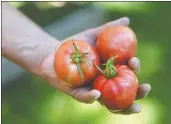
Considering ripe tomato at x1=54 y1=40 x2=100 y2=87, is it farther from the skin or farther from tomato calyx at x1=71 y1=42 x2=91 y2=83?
the skin

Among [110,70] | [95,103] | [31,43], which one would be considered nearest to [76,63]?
[110,70]

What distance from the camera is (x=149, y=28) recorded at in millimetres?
3758

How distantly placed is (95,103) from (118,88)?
1.26 meters

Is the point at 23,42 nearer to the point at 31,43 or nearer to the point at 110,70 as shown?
the point at 31,43

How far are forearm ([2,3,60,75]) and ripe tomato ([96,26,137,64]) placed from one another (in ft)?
1.11

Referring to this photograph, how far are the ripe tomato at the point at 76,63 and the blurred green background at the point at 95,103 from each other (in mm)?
1095

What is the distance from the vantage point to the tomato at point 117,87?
194 centimetres

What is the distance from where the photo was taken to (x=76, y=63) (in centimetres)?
197

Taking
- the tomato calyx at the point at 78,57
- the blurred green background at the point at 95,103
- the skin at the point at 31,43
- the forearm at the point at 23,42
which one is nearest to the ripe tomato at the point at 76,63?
the tomato calyx at the point at 78,57

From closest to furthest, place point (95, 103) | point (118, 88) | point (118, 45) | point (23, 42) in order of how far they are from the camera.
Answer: point (118, 88) → point (118, 45) → point (23, 42) → point (95, 103)

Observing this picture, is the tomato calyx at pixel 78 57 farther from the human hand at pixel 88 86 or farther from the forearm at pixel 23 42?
the forearm at pixel 23 42

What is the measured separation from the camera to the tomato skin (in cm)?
194

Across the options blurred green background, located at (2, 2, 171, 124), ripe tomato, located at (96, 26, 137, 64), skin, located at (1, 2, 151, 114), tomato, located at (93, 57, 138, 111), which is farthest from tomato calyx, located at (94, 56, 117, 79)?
blurred green background, located at (2, 2, 171, 124)

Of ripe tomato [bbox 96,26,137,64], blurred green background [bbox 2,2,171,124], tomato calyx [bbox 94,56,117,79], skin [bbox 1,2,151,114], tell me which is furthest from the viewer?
blurred green background [bbox 2,2,171,124]
